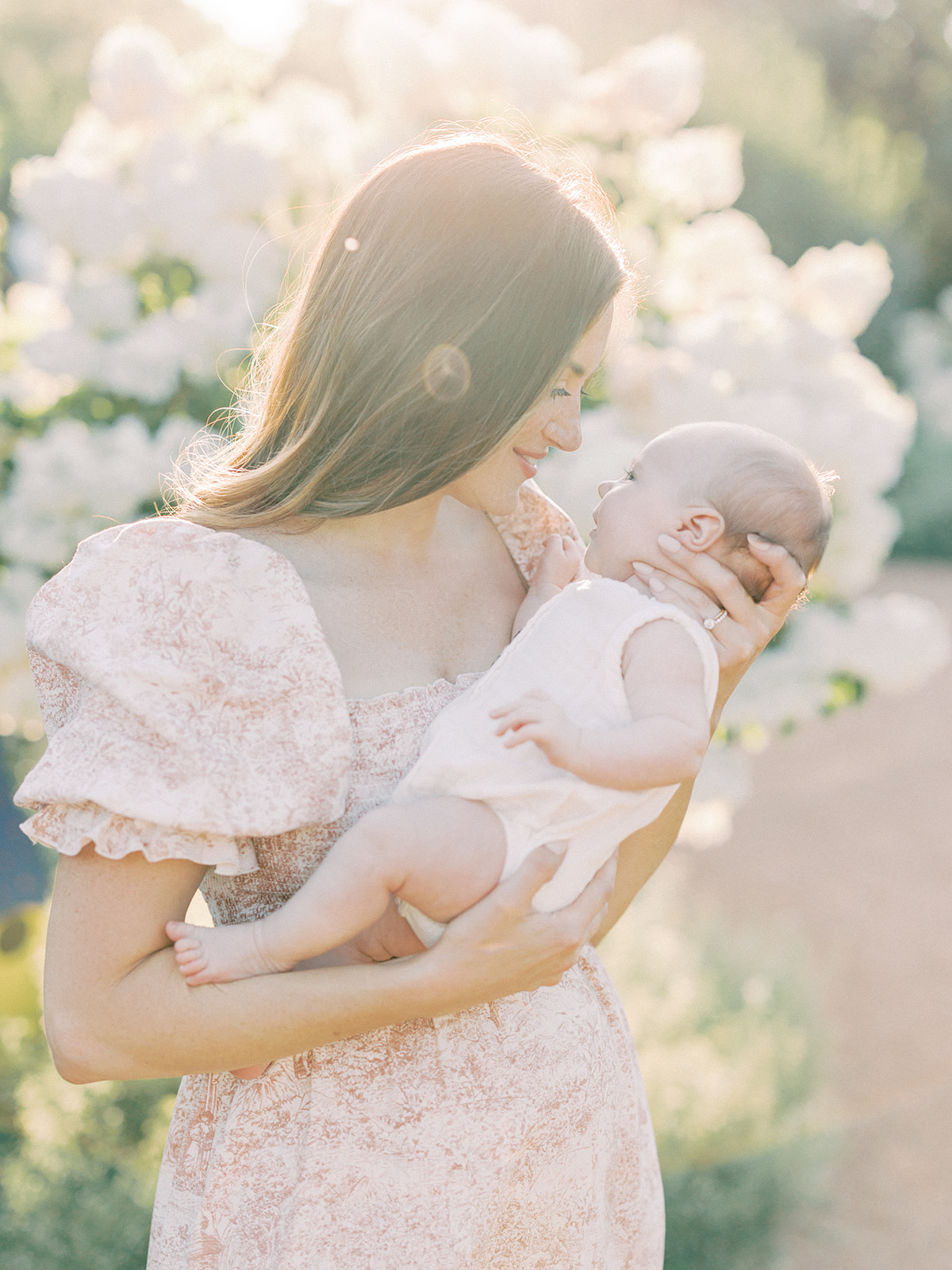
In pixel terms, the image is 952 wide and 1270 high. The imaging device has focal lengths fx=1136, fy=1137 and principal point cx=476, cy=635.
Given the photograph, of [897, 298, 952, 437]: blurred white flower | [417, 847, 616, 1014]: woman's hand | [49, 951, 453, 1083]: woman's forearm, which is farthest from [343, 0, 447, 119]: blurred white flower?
[897, 298, 952, 437]: blurred white flower

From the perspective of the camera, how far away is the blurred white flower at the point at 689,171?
8.64 feet

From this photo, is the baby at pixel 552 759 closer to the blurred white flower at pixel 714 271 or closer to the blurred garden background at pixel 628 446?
the blurred garden background at pixel 628 446

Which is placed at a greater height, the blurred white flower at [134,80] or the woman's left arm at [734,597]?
the blurred white flower at [134,80]

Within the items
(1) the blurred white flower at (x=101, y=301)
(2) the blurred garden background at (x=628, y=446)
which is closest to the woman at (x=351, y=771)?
(2) the blurred garden background at (x=628, y=446)

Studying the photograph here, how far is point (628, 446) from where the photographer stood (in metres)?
2.23

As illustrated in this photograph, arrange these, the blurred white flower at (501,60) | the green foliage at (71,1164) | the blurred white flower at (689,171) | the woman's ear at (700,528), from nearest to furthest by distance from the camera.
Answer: the woman's ear at (700,528), the blurred white flower at (501,60), the blurred white flower at (689,171), the green foliage at (71,1164)

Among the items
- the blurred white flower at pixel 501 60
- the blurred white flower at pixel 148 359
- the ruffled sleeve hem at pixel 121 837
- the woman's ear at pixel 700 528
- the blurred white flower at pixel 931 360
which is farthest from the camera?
the blurred white flower at pixel 931 360

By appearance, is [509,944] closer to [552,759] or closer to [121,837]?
[552,759]

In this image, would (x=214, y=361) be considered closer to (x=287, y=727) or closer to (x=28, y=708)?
(x=28, y=708)

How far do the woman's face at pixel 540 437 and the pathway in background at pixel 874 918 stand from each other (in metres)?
3.13

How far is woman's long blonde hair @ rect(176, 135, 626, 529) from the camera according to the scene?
145 centimetres

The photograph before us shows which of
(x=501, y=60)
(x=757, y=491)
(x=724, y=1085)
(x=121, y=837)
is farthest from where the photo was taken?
(x=724, y=1085)

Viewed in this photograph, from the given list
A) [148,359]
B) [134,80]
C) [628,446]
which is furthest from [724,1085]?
[134,80]

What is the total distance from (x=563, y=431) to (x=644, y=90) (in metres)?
1.52
